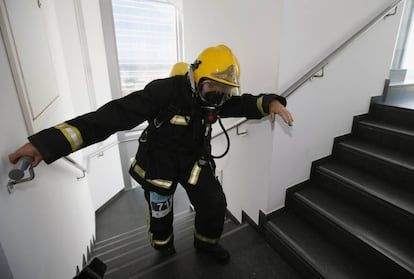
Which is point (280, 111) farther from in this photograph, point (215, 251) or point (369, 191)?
point (215, 251)

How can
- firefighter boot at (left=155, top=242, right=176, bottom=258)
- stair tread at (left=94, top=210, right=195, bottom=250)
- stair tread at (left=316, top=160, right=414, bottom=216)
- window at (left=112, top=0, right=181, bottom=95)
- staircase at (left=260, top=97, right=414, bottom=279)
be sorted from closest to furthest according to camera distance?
staircase at (left=260, top=97, right=414, bottom=279) → stair tread at (left=316, top=160, right=414, bottom=216) → firefighter boot at (left=155, top=242, right=176, bottom=258) → stair tread at (left=94, top=210, right=195, bottom=250) → window at (left=112, top=0, right=181, bottom=95)

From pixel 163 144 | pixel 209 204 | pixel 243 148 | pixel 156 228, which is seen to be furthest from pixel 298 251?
pixel 163 144

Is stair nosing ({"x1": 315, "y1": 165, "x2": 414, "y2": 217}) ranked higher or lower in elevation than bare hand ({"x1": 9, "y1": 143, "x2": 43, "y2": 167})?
lower

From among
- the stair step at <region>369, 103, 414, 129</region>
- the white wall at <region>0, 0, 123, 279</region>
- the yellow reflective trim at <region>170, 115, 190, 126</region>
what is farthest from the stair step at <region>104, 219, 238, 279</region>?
the stair step at <region>369, 103, 414, 129</region>

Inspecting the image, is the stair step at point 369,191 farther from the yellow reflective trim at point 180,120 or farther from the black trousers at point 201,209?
the yellow reflective trim at point 180,120

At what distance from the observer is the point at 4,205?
0.83 meters

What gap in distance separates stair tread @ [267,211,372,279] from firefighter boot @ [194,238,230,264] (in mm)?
411

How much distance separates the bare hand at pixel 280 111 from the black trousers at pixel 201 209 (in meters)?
0.59

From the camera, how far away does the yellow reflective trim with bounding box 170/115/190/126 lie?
132 centimetres

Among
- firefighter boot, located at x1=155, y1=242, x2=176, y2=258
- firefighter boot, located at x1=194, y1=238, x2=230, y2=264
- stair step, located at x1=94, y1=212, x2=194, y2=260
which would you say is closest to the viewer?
firefighter boot, located at x1=194, y1=238, x2=230, y2=264

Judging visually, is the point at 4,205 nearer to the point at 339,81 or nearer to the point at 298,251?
the point at 298,251

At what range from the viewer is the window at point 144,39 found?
3584 mm

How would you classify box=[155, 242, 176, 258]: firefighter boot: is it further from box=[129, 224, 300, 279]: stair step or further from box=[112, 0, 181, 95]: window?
box=[112, 0, 181, 95]: window

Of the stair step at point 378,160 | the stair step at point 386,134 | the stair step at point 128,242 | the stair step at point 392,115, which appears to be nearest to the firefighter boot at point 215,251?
the stair step at point 128,242
